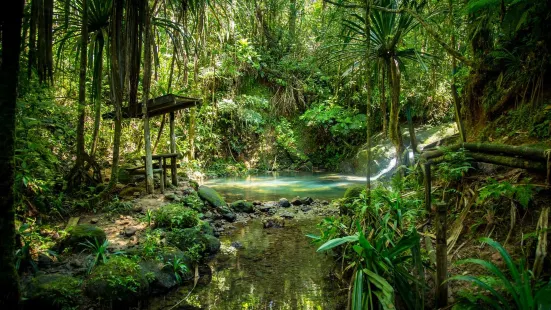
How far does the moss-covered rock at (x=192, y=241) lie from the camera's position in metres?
4.90

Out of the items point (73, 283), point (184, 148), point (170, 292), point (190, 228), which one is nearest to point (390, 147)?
point (184, 148)

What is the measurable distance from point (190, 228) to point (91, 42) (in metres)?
3.76

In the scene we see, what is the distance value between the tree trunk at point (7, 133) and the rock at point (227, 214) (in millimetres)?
5224

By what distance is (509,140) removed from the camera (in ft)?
11.5

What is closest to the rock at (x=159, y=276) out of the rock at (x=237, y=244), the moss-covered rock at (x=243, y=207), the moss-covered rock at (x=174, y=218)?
the moss-covered rock at (x=174, y=218)

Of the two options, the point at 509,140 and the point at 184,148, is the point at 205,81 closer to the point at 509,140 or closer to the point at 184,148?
the point at 184,148

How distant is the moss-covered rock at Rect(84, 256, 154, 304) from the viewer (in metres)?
3.38

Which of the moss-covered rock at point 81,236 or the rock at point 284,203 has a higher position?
the moss-covered rock at point 81,236

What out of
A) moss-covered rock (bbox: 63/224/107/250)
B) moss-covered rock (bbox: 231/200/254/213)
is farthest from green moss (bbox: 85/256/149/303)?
moss-covered rock (bbox: 231/200/254/213)

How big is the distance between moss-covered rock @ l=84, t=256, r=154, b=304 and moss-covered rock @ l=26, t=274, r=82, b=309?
0.14 meters

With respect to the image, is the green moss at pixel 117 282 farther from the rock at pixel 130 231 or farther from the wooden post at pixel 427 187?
the wooden post at pixel 427 187

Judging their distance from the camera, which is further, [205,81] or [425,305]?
[205,81]

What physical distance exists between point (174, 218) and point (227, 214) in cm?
206

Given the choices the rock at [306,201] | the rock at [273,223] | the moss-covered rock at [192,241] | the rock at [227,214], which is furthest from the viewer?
the rock at [306,201]
